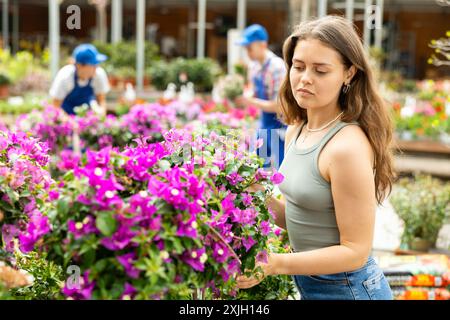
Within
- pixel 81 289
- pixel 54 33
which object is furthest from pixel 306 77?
pixel 54 33

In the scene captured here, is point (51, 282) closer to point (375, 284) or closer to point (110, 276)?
point (110, 276)

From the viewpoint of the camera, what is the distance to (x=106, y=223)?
1360 millimetres

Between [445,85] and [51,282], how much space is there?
40.2 ft

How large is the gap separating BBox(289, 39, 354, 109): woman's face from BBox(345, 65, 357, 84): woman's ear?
0.07ft

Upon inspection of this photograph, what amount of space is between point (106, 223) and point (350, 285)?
0.90 m

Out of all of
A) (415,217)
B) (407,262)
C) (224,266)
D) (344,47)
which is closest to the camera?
(224,266)

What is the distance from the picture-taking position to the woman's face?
1938 mm

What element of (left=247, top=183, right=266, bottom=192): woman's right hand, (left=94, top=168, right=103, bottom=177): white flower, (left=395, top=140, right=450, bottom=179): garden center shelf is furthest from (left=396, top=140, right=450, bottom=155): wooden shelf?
(left=94, top=168, right=103, bottom=177): white flower

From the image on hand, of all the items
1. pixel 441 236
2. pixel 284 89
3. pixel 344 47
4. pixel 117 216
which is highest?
pixel 344 47

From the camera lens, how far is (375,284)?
80.0 inches

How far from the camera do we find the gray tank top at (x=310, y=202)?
194cm

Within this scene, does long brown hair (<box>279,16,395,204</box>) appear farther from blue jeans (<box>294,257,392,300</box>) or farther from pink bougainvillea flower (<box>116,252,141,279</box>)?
pink bougainvillea flower (<box>116,252,141,279</box>)

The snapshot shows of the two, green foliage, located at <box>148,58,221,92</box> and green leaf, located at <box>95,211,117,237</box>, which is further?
green foliage, located at <box>148,58,221,92</box>
